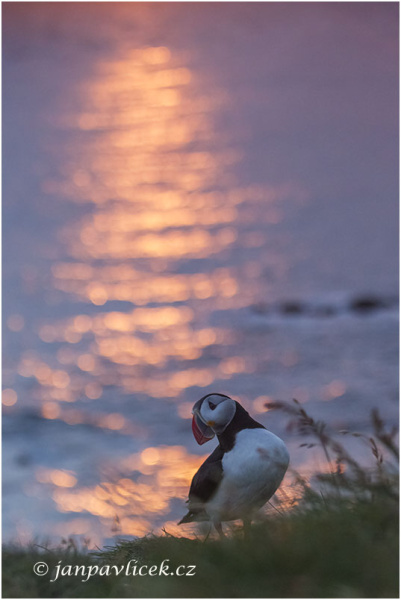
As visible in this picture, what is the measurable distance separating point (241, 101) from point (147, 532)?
51.0 m

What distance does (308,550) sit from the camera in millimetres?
3656

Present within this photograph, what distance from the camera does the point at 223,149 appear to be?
43156 millimetres

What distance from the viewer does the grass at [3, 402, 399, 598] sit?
3.50m

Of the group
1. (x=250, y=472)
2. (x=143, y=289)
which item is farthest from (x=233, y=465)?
(x=143, y=289)

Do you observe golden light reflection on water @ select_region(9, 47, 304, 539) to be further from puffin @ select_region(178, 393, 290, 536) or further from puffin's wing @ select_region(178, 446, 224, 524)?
puffin @ select_region(178, 393, 290, 536)


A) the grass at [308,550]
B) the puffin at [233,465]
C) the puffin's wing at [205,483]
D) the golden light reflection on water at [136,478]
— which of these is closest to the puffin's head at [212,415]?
the puffin at [233,465]

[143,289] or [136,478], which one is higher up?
[143,289]

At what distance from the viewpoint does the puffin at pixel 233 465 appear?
14.7 feet

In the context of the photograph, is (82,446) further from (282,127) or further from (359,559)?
(282,127)

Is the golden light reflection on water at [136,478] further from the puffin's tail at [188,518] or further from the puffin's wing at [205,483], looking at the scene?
the puffin's wing at [205,483]

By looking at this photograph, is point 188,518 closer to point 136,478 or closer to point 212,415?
point 212,415

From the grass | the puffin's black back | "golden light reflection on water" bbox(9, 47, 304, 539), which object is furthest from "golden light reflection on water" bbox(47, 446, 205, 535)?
the grass

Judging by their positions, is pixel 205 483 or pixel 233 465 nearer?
pixel 233 465

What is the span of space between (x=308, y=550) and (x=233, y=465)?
96cm
